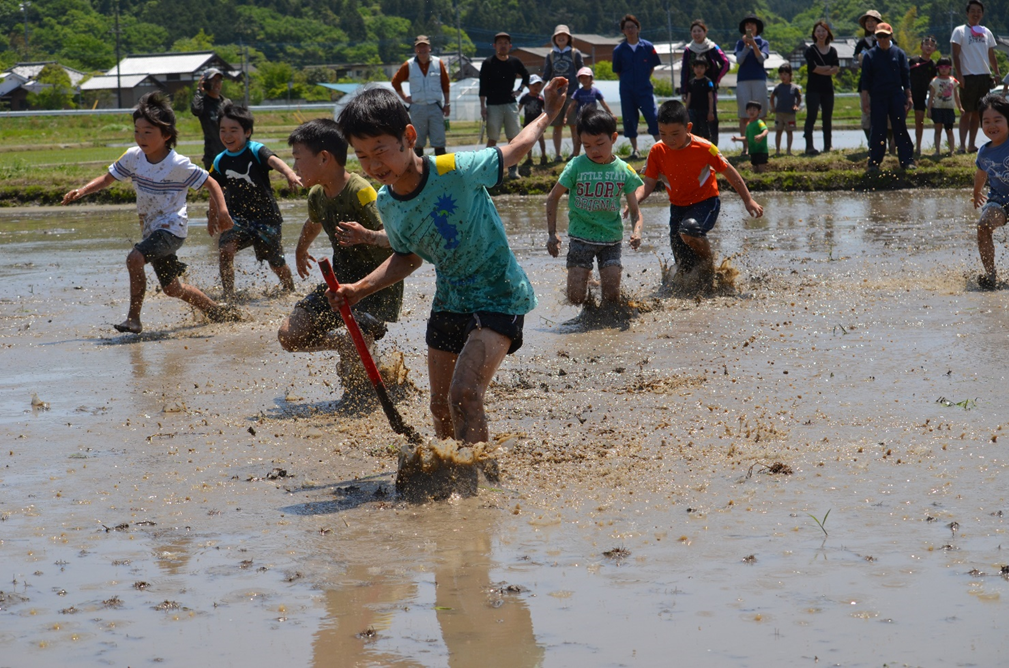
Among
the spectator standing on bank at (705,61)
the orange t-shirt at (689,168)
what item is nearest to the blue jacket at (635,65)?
the spectator standing on bank at (705,61)

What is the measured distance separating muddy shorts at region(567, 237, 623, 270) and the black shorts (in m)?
3.43

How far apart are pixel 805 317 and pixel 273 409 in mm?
3610

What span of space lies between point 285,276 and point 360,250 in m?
3.65

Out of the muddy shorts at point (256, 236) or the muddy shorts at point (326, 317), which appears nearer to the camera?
the muddy shorts at point (326, 317)

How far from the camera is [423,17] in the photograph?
122 meters

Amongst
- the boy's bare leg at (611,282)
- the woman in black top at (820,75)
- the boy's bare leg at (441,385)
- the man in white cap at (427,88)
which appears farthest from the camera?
the woman in black top at (820,75)

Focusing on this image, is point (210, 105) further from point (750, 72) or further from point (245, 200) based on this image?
point (750, 72)

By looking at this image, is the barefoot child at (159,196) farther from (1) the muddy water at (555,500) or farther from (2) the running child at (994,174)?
(2) the running child at (994,174)

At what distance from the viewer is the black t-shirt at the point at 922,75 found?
1672cm

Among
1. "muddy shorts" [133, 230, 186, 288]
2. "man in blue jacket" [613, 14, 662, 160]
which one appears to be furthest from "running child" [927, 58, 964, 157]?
"muddy shorts" [133, 230, 186, 288]

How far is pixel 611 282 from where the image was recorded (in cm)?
810

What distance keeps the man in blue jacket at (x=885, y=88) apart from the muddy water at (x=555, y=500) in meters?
6.65

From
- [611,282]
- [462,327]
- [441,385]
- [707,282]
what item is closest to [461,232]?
[462,327]

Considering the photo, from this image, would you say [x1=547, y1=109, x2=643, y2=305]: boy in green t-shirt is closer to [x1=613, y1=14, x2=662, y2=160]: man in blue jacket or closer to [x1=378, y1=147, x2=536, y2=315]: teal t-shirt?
[x1=378, y1=147, x2=536, y2=315]: teal t-shirt
